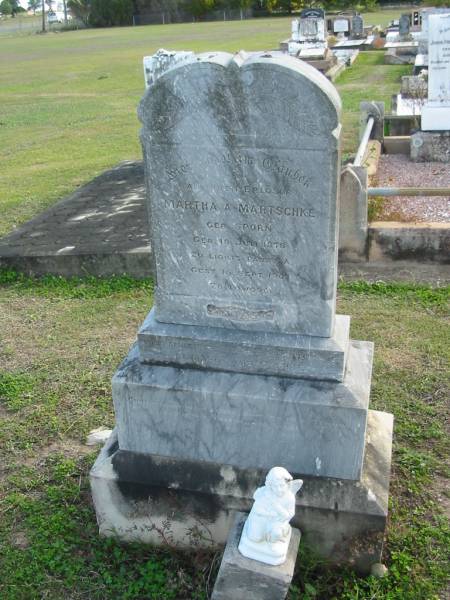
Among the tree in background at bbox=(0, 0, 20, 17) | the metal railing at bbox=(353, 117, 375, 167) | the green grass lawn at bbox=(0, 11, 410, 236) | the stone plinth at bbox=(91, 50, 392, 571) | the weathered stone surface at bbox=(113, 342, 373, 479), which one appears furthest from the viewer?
the tree in background at bbox=(0, 0, 20, 17)

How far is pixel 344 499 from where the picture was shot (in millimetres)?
3033

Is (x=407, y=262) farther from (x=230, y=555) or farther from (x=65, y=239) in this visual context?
(x=230, y=555)

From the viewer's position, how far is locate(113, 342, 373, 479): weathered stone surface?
9.93ft

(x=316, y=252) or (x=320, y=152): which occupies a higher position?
(x=320, y=152)

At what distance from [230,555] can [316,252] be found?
4.58 ft

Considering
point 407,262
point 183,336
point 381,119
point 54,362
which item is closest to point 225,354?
point 183,336

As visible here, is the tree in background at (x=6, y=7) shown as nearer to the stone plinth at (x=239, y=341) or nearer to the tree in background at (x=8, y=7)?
the tree in background at (x=8, y=7)

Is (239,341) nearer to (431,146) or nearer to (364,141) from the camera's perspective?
(364,141)

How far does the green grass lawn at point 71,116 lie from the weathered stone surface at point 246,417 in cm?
541

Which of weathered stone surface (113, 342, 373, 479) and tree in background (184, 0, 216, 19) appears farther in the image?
tree in background (184, 0, 216, 19)

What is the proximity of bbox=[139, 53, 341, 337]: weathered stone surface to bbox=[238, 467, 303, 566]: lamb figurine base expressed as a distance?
2.52 feet

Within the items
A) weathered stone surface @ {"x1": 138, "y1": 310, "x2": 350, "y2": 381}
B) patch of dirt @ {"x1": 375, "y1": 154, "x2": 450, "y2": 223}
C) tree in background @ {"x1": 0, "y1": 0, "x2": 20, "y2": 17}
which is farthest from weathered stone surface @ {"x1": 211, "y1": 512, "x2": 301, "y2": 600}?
tree in background @ {"x1": 0, "y1": 0, "x2": 20, "y2": 17}

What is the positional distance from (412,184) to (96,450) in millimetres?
6540

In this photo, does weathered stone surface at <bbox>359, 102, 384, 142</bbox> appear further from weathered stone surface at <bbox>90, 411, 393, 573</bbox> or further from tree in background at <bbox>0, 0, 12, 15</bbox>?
tree in background at <bbox>0, 0, 12, 15</bbox>
